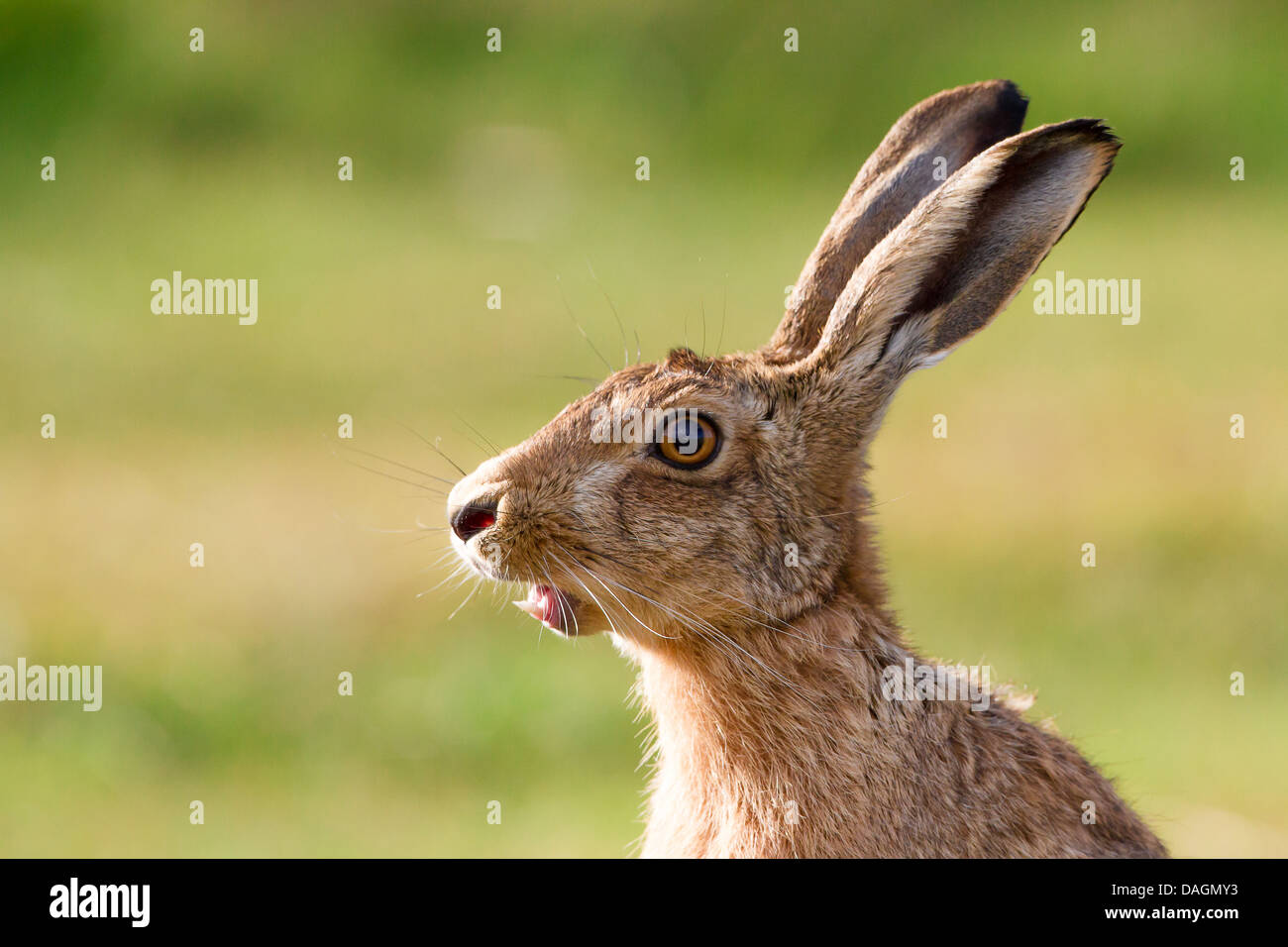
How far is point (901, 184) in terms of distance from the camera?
4.51 metres

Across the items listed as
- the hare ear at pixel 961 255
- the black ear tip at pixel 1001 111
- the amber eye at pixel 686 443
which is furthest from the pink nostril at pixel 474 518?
the black ear tip at pixel 1001 111

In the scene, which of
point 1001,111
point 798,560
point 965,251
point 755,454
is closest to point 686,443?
point 755,454

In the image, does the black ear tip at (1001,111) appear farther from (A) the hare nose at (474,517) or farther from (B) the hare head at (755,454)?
(A) the hare nose at (474,517)

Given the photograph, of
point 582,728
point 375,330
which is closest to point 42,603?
point 582,728

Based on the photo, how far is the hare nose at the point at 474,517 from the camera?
395 cm

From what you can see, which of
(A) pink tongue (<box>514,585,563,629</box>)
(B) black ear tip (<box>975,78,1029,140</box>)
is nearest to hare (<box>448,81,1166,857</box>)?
(A) pink tongue (<box>514,585,563,629</box>)

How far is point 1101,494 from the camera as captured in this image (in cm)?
946

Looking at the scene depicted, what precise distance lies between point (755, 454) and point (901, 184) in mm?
891

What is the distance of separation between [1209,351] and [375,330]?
5.42m

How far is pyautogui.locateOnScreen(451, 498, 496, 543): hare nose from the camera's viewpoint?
13.0ft

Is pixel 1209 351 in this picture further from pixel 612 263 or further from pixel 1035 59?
pixel 612 263

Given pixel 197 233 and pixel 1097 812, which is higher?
pixel 197 233

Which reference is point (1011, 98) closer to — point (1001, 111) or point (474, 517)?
point (1001, 111)

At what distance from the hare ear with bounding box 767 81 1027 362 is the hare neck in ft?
2.47
